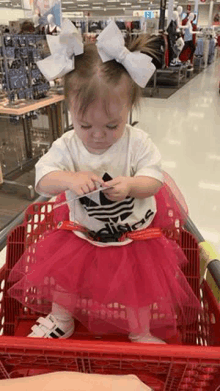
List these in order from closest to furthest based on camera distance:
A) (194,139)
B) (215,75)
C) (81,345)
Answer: (81,345)
(194,139)
(215,75)

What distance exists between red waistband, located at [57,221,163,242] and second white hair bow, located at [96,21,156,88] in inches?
14.0

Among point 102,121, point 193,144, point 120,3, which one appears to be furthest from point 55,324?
point 120,3

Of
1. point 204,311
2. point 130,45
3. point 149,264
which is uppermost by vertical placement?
point 130,45

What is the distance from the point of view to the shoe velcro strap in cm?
85

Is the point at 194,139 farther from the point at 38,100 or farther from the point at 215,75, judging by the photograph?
the point at 215,75

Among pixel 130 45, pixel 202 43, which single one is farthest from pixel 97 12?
pixel 130 45

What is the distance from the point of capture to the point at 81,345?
1.60 feet

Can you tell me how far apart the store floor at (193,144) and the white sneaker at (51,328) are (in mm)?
576

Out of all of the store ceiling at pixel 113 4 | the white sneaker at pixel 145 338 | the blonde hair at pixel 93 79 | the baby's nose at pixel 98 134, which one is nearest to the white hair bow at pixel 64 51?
the blonde hair at pixel 93 79

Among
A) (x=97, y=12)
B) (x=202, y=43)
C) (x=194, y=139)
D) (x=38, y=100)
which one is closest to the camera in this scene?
(x=38, y=100)

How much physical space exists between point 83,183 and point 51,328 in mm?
393

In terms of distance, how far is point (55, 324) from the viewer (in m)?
0.85

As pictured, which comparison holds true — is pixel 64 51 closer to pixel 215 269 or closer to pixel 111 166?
pixel 111 166

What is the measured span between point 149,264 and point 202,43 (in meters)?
10.1
